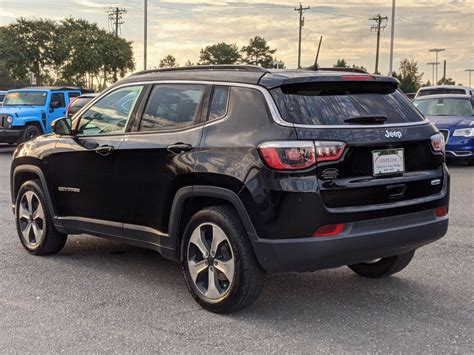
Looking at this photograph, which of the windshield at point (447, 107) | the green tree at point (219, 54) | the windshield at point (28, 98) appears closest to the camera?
the windshield at point (447, 107)

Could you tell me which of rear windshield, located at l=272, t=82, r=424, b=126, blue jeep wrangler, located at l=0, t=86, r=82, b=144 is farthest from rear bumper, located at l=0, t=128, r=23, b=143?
rear windshield, located at l=272, t=82, r=424, b=126

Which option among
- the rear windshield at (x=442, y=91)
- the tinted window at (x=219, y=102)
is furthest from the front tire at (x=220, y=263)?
the rear windshield at (x=442, y=91)

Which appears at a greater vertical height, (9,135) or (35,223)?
(9,135)

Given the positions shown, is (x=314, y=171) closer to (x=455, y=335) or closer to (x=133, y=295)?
(x=455, y=335)

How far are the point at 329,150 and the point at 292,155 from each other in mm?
242

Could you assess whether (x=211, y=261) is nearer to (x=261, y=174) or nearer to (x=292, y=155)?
(x=261, y=174)

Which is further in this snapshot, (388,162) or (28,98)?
(28,98)

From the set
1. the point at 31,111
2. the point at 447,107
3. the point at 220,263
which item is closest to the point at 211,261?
the point at 220,263

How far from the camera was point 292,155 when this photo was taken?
3711 millimetres

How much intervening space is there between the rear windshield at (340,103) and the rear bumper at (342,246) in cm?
72

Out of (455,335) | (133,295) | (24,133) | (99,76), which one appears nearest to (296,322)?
(455,335)

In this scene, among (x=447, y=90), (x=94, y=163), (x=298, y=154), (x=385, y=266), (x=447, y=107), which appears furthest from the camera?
(x=447, y=90)

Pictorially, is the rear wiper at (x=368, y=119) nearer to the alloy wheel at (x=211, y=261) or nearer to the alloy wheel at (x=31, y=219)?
the alloy wheel at (x=211, y=261)

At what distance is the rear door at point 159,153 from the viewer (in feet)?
14.2
